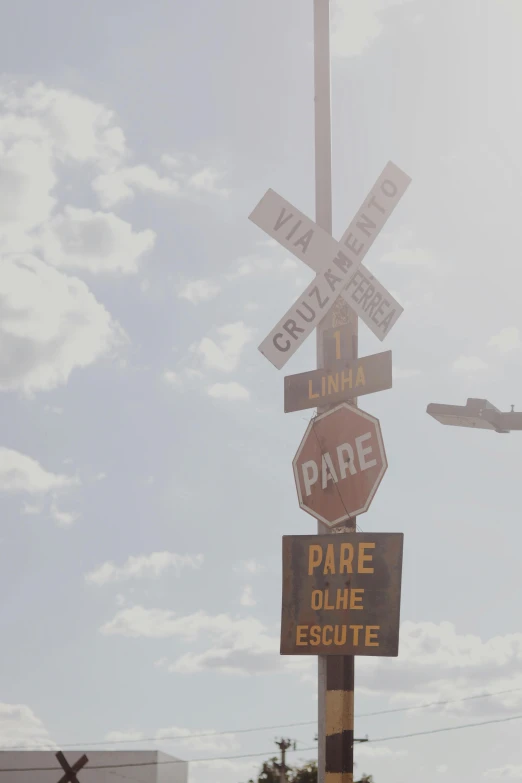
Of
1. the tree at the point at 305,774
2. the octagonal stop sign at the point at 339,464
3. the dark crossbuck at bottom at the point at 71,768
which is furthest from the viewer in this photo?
the tree at the point at 305,774

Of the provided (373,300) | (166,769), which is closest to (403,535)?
(373,300)

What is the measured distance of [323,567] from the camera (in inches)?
334

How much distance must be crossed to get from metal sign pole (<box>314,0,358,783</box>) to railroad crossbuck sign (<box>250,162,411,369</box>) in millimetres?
152

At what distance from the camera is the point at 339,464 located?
8.89 metres

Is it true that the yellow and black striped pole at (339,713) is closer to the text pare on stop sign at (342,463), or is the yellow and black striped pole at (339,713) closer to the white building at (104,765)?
the text pare on stop sign at (342,463)

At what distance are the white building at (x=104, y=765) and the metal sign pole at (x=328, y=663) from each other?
38912 millimetres

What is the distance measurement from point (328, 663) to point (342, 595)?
544 mm

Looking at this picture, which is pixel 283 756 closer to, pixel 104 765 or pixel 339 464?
pixel 104 765

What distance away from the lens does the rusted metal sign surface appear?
352 inches

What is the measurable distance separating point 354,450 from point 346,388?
59 centimetres

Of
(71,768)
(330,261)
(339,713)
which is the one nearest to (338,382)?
(330,261)

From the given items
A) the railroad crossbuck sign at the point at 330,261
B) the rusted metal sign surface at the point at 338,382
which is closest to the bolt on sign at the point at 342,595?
the rusted metal sign surface at the point at 338,382

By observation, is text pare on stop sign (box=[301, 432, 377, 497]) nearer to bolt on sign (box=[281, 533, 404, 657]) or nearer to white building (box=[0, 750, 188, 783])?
bolt on sign (box=[281, 533, 404, 657])

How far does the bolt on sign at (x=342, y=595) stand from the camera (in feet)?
26.8
